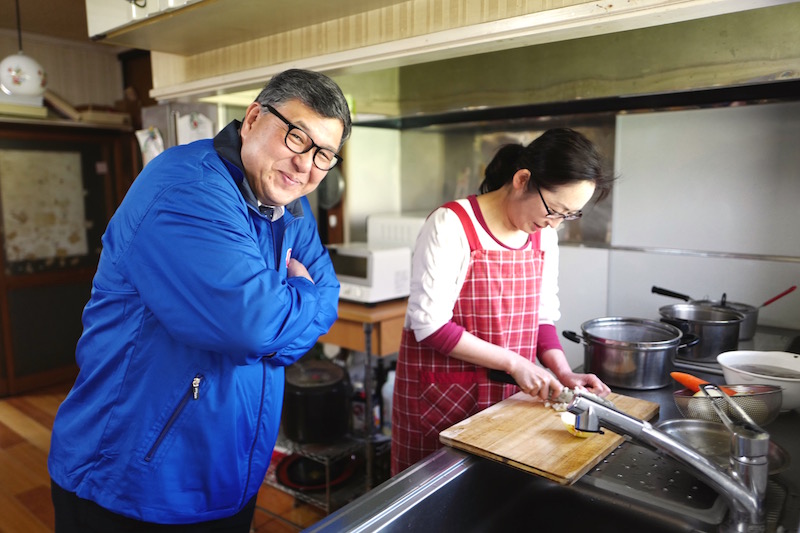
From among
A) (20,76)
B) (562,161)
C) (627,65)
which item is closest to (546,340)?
(562,161)

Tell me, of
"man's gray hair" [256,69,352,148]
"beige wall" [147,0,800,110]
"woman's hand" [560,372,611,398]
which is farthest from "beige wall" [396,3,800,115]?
"man's gray hair" [256,69,352,148]

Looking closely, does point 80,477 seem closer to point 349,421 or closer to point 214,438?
point 214,438

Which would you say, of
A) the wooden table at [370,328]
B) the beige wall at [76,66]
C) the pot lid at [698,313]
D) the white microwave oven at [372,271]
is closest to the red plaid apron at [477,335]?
the pot lid at [698,313]

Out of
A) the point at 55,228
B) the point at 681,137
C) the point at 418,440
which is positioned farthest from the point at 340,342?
the point at 55,228

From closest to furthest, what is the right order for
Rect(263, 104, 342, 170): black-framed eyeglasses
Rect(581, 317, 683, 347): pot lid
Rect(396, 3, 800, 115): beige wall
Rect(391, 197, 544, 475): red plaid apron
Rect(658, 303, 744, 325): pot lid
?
Rect(263, 104, 342, 170): black-framed eyeglasses, Rect(391, 197, 544, 475): red plaid apron, Rect(581, 317, 683, 347): pot lid, Rect(658, 303, 744, 325): pot lid, Rect(396, 3, 800, 115): beige wall

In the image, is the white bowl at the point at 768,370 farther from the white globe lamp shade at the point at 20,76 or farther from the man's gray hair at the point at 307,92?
the white globe lamp shade at the point at 20,76

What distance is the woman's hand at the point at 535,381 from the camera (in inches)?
56.9

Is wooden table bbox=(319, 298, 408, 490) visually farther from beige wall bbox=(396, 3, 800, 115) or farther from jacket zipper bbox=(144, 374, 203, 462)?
jacket zipper bbox=(144, 374, 203, 462)

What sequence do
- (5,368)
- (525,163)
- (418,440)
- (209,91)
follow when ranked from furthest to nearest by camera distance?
(5,368), (209,91), (418,440), (525,163)

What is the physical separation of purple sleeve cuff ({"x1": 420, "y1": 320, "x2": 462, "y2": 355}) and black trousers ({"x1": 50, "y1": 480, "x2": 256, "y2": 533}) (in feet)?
2.14

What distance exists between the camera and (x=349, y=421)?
3.13 metres

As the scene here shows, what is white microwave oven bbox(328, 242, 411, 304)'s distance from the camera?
9.64 feet

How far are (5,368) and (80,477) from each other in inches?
158

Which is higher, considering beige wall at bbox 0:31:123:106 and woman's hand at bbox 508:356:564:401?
beige wall at bbox 0:31:123:106
